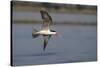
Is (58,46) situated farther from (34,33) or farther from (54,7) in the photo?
(54,7)

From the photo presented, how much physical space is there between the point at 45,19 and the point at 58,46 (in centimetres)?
31

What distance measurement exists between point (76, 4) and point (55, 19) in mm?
299

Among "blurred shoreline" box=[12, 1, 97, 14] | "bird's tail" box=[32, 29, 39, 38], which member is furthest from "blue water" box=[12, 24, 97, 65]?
"blurred shoreline" box=[12, 1, 97, 14]

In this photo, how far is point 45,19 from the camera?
2.17 m

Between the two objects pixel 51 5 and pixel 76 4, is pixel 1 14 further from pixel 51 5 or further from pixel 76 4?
pixel 76 4

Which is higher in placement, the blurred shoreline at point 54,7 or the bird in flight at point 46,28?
the blurred shoreline at point 54,7

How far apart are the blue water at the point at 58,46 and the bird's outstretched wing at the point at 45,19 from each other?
0.07 meters

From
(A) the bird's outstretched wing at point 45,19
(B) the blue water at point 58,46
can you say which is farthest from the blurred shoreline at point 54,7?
(B) the blue water at point 58,46

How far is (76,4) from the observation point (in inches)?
90.0

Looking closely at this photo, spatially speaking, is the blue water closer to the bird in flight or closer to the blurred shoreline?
the bird in flight

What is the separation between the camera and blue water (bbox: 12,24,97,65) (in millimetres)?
2064

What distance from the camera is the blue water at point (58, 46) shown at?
6.77 ft

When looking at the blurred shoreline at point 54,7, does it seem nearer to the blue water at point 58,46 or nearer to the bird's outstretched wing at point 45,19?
the bird's outstretched wing at point 45,19

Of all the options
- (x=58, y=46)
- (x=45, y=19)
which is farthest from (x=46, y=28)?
(x=58, y=46)
